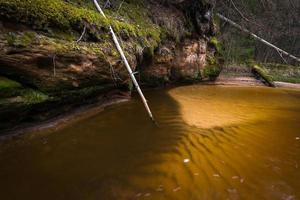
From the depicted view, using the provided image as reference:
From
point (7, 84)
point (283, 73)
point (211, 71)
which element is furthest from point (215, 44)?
point (7, 84)

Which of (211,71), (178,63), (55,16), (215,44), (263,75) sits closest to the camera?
(55,16)

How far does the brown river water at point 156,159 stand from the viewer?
3.59m

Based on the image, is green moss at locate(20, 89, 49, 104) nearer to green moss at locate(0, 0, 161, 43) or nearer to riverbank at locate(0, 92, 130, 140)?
riverbank at locate(0, 92, 130, 140)

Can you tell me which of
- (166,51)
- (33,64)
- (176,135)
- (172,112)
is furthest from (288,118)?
(33,64)

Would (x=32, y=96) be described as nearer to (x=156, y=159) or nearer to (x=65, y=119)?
(x=65, y=119)

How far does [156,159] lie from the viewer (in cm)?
459

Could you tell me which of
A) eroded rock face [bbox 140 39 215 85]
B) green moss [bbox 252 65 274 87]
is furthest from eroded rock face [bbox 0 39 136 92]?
green moss [bbox 252 65 274 87]

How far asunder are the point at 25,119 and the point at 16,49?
4.93ft

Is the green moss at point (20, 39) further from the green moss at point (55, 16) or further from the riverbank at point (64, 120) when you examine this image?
the riverbank at point (64, 120)

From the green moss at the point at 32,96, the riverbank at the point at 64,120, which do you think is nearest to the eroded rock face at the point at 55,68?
the green moss at the point at 32,96

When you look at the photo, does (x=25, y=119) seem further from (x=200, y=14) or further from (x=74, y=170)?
(x=200, y=14)

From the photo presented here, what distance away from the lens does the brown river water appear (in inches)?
141

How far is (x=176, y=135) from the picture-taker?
19.2 feet

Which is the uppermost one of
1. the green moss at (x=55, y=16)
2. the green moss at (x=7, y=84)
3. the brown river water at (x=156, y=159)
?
the green moss at (x=55, y=16)
